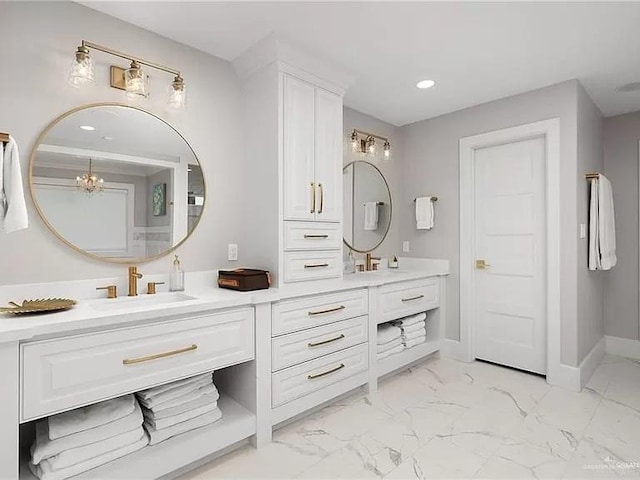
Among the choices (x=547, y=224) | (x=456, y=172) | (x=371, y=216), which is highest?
(x=456, y=172)

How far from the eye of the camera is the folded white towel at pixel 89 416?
1554 mm

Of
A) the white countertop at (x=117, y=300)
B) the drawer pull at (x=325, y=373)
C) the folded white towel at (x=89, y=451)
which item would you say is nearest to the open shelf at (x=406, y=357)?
the drawer pull at (x=325, y=373)

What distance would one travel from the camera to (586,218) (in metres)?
3.08

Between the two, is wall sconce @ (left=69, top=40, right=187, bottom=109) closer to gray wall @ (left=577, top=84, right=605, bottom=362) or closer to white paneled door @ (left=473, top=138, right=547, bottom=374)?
white paneled door @ (left=473, top=138, right=547, bottom=374)

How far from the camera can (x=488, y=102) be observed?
10.9 ft

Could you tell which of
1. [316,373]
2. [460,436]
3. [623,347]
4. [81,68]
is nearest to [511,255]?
[623,347]

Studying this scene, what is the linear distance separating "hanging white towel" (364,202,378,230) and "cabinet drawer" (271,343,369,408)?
4.26 ft

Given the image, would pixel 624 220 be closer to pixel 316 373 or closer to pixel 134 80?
pixel 316 373

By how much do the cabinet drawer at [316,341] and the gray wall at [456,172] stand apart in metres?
1.41

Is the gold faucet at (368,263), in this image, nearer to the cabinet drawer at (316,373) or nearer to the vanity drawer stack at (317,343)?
the vanity drawer stack at (317,343)

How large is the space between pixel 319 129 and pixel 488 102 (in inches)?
70.0

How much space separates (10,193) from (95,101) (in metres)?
0.71

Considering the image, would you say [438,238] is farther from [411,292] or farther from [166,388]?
[166,388]

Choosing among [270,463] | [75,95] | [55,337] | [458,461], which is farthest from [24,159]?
[458,461]
